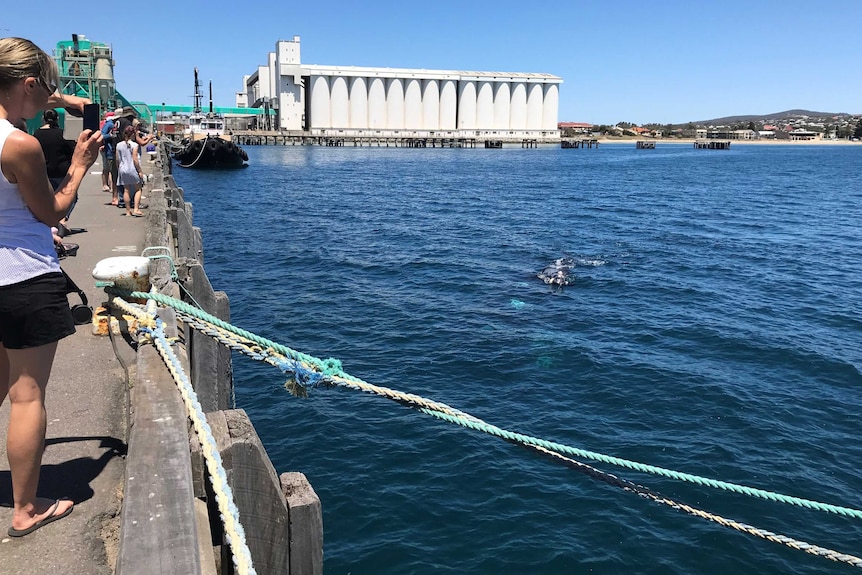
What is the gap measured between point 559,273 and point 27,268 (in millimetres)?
17053

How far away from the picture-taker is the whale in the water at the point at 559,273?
18.4m

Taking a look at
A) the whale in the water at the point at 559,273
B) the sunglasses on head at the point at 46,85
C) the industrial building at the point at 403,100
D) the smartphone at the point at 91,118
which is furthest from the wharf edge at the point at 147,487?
the industrial building at the point at 403,100

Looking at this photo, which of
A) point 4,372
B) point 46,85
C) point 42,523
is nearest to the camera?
point 46,85

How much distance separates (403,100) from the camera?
132 metres

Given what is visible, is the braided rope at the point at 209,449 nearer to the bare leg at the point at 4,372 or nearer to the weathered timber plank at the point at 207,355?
the bare leg at the point at 4,372

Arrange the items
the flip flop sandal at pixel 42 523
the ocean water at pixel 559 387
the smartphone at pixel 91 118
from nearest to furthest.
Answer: the flip flop sandal at pixel 42 523
the smartphone at pixel 91 118
the ocean water at pixel 559 387

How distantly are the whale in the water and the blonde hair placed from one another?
15915mm

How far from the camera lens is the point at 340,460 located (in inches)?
345

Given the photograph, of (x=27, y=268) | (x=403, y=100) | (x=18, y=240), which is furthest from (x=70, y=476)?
(x=403, y=100)

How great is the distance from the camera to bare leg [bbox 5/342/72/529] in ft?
10.7

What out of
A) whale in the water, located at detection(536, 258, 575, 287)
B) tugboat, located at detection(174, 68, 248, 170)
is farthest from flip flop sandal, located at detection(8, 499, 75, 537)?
tugboat, located at detection(174, 68, 248, 170)

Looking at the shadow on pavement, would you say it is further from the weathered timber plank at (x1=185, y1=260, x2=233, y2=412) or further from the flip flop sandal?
the weathered timber plank at (x1=185, y1=260, x2=233, y2=412)

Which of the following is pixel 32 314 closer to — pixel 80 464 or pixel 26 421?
pixel 26 421

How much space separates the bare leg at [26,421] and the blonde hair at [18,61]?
1.36 metres
